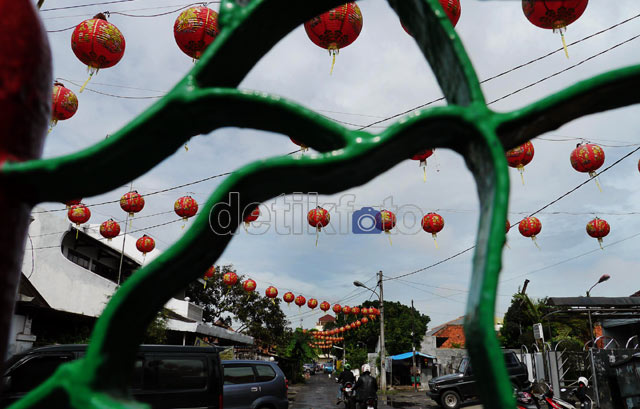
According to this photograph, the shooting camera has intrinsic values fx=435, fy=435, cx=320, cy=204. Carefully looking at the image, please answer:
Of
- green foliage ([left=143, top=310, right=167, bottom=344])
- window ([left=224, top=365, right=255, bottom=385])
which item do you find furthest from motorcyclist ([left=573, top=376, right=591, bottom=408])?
green foliage ([left=143, top=310, right=167, bottom=344])

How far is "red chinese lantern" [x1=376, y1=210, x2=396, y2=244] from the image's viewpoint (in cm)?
1088

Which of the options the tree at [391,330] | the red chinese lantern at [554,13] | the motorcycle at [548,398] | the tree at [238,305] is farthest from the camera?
the tree at [391,330]

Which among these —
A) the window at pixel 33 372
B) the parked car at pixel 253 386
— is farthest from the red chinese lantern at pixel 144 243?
the window at pixel 33 372

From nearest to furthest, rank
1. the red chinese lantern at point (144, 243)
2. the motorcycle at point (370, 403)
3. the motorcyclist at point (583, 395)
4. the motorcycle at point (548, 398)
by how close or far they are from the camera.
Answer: the motorcycle at point (548, 398), the motorcyclist at point (583, 395), the motorcycle at point (370, 403), the red chinese lantern at point (144, 243)

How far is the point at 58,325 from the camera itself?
14.0 meters

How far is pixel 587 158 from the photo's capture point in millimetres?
7719

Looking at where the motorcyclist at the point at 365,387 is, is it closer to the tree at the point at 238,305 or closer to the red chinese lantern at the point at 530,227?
the red chinese lantern at the point at 530,227

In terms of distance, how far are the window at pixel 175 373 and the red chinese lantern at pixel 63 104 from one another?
3723mm

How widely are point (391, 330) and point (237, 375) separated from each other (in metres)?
31.5

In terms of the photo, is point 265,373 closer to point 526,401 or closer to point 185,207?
point 185,207

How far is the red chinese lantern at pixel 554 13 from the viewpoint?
379 cm

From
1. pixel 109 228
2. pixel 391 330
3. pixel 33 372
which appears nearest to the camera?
pixel 33 372

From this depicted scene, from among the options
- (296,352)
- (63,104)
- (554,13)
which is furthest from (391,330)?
(554,13)

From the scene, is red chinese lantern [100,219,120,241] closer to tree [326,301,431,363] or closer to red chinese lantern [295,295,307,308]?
red chinese lantern [295,295,307,308]
